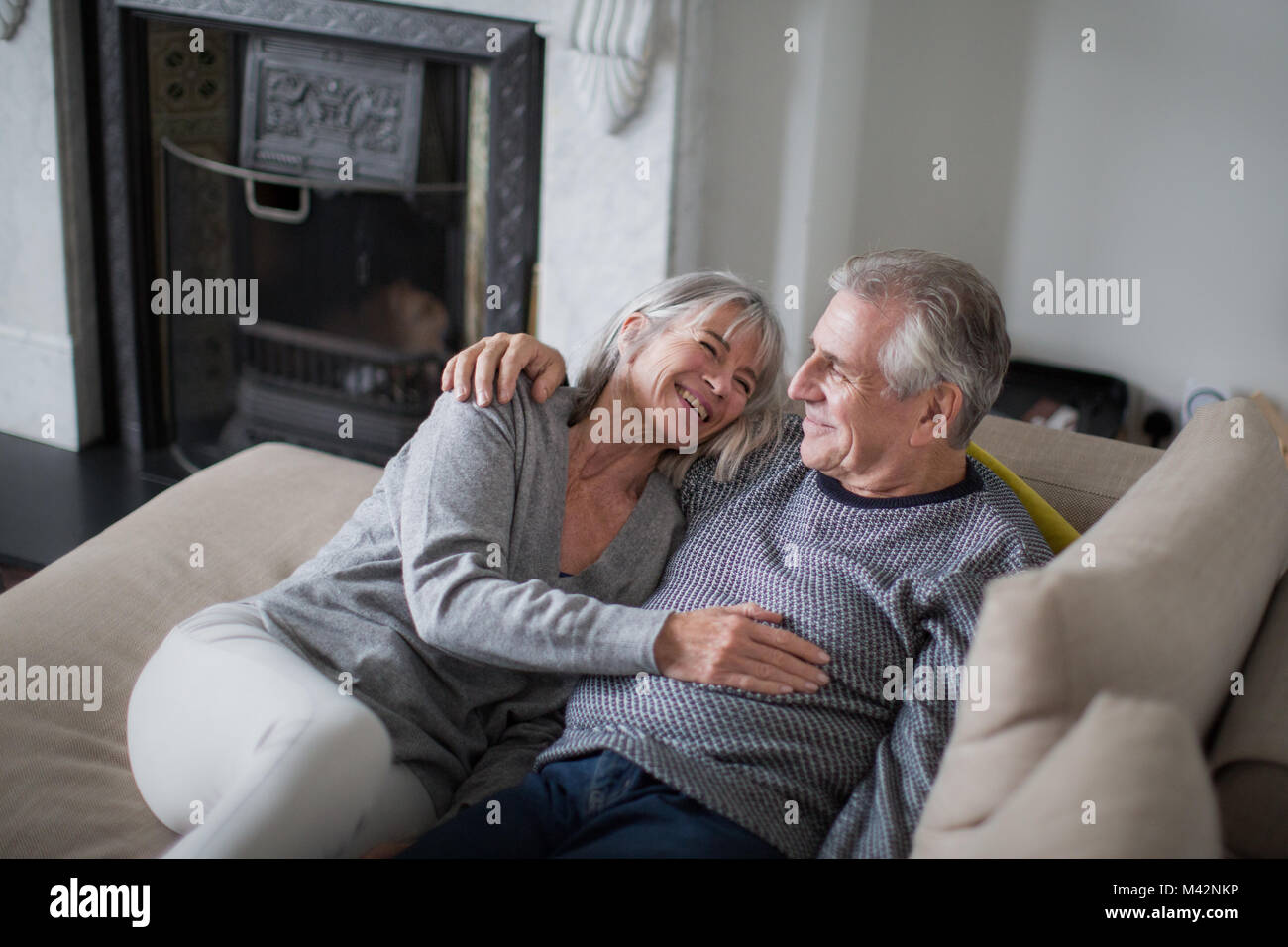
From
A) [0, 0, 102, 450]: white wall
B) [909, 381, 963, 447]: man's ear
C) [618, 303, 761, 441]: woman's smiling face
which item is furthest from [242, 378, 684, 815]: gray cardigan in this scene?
[0, 0, 102, 450]: white wall

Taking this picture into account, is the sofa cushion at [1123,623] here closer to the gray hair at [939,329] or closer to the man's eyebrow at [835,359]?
the gray hair at [939,329]

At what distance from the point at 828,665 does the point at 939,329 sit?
42 cm

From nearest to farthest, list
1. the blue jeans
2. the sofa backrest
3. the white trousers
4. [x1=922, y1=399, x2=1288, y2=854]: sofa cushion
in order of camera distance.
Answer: [x1=922, y1=399, x2=1288, y2=854]: sofa cushion, the white trousers, the blue jeans, the sofa backrest

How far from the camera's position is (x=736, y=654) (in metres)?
1.31

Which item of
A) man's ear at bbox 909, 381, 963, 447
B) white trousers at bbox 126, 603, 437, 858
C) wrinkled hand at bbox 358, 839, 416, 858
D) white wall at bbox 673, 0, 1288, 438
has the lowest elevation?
wrinkled hand at bbox 358, 839, 416, 858

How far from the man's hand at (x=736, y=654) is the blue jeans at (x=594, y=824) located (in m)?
0.13

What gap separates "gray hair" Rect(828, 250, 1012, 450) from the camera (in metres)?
1.43

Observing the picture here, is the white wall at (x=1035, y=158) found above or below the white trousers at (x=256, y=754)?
above

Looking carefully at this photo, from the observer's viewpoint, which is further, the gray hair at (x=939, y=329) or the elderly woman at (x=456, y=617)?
the gray hair at (x=939, y=329)


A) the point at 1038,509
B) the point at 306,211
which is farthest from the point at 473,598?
the point at 306,211

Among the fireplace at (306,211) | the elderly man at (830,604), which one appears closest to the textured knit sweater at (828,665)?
the elderly man at (830,604)

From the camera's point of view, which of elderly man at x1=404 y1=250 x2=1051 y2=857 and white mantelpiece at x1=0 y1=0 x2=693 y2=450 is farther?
white mantelpiece at x1=0 y1=0 x2=693 y2=450

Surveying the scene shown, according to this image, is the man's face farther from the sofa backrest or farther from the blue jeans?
the blue jeans

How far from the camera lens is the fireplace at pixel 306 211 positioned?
2.65 meters
